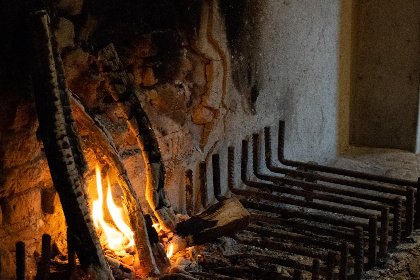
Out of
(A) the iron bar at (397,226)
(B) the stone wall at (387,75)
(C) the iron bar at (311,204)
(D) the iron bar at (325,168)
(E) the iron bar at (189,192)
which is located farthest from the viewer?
(B) the stone wall at (387,75)

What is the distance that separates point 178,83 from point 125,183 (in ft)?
2.31

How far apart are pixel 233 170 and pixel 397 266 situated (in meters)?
1.03

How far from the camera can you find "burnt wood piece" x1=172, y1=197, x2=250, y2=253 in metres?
2.57

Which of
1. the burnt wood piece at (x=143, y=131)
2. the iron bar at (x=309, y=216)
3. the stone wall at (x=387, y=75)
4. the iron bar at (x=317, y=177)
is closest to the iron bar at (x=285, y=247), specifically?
the iron bar at (x=309, y=216)

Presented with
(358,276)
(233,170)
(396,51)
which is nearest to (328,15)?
(396,51)

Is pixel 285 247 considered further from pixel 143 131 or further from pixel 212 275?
pixel 143 131

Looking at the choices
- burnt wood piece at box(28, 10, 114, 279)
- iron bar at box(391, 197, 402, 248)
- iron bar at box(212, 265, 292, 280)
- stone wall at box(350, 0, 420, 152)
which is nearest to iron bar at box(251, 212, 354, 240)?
iron bar at box(391, 197, 402, 248)

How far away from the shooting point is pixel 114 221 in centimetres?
254

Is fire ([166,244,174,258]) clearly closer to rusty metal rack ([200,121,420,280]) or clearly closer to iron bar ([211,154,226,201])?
rusty metal rack ([200,121,420,280])

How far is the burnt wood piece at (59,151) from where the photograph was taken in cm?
207

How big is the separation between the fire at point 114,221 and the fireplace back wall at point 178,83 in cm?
14

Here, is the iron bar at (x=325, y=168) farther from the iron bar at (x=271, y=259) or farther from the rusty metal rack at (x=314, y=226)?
the iron bar at (x=271, y=259)

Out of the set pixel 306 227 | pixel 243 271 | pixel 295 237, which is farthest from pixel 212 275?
pixel 306 227

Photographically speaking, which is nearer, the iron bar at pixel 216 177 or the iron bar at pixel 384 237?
the iron bar at pixel 384 237
